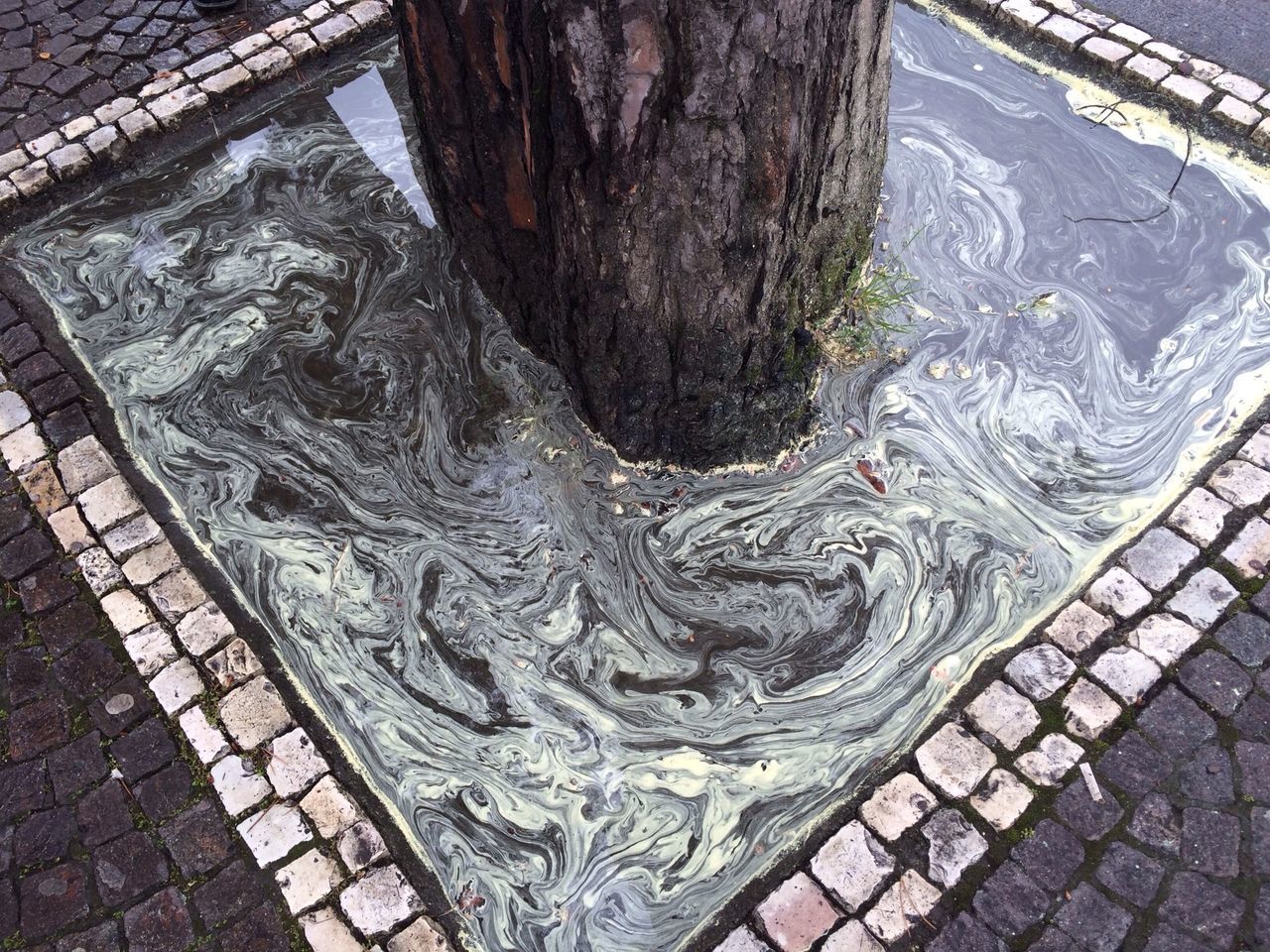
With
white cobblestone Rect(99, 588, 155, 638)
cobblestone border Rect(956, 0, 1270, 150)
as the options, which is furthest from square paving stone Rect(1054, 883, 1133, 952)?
cobblestone border Rect(956, 0, 1270, 150)

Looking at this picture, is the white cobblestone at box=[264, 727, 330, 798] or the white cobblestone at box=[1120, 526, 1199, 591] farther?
the white cobblestone at box=[1120, 526, 1199, 591]

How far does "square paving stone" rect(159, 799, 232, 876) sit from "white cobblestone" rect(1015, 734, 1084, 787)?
2.25 metres

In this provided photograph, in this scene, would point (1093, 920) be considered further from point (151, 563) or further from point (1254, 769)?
point (151, 563)

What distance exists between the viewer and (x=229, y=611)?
118 inches

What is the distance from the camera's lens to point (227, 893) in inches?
100

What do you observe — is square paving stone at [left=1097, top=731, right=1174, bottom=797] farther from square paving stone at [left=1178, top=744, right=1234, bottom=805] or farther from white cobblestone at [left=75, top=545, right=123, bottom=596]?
white cobblestone at [left=75, top=545, right=123, bottom=596]

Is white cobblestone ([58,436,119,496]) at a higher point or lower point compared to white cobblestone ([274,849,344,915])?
higher

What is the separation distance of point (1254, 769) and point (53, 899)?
3313mm

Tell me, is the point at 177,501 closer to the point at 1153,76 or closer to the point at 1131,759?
the point at 1131,759

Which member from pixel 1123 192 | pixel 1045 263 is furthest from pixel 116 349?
pixel 1123 192

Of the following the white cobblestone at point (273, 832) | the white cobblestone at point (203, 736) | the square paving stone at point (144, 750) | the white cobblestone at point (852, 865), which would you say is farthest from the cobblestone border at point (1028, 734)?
the square paving stone at point (144, 750)

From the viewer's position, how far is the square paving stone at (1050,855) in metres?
2.50

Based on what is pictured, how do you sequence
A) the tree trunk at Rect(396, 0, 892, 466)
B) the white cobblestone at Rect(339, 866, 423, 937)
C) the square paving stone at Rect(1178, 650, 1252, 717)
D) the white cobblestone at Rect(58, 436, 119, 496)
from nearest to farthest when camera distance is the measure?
the tree trunk at Rect(396, 0, 892, 466) < the white cobblestone at Rect(339, 866, 423, 937) < the square paving stone at Rect(1178, 650, 1252, 717) < the white cobblestone at Rect(58, 436, 119, 496)

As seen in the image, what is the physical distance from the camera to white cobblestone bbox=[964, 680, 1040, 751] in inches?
107
